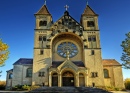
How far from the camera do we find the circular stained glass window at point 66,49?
35.4m

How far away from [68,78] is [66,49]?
635 centimetres

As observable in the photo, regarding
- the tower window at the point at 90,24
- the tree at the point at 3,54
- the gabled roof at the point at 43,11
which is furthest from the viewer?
the gabled roof at the point at 43,11

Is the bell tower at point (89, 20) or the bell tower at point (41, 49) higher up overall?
the bell tower at point (89, 20)

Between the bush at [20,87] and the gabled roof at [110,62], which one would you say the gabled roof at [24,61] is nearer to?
the bush at [20,87]

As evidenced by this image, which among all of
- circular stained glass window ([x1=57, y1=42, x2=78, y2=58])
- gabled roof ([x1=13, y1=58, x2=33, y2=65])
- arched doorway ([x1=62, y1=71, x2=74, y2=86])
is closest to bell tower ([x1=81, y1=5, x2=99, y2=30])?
circular stained glass window ([x1=57, y1=42, x2=78, y2=58])

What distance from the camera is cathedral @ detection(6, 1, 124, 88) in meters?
31.9

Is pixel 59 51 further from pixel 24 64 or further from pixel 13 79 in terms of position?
pixel 13 79

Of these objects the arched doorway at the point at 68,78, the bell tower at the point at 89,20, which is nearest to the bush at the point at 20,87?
the arched doorway at the point at 68,78

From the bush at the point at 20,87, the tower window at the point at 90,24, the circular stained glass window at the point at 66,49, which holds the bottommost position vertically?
the bush at the point at 20,87

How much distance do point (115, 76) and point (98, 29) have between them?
1061 cm

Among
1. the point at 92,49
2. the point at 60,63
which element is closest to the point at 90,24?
the point at 92,49

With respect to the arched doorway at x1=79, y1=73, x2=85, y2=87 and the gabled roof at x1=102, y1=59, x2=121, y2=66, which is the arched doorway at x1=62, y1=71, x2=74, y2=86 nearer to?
the arched doorway at x1=79, y1=73, x2=85, y2=87

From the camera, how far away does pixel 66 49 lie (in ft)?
118

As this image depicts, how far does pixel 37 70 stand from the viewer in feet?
106
